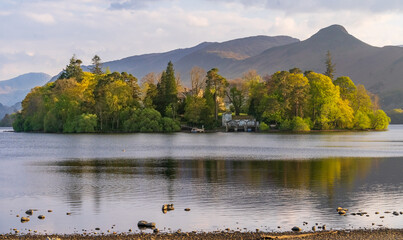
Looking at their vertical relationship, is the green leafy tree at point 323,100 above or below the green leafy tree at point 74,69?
below

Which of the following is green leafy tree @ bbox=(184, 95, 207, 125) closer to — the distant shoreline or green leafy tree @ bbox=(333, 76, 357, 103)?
green leafy tree @ bbox=(333, 76, 357, 103)

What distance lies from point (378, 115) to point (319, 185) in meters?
127

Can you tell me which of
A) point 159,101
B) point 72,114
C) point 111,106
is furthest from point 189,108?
point 72,114

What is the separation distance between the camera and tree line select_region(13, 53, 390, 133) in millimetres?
135250

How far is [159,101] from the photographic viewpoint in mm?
150000

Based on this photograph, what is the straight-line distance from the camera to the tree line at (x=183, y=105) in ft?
444

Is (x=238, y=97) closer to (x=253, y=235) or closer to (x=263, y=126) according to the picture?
(x=263, y=126)

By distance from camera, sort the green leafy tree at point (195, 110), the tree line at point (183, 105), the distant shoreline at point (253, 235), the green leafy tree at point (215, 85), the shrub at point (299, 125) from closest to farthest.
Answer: the distant shoreline at point (253, 235) → the shrub at point (299, 125) → the tree line at point (183, 105) → the green leafy tree at point (195, 110) → the green leafy tree at point (215, 85)

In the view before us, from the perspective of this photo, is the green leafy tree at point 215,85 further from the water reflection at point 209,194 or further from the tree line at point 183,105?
the water reflection at point 209,194

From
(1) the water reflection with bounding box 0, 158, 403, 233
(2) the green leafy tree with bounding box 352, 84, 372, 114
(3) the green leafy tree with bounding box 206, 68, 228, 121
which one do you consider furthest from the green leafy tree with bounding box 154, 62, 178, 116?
(1) the water reflection with bounding box 0, 158, 403, 233

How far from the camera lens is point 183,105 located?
15450cm

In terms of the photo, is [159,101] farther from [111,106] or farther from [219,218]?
[219,218]

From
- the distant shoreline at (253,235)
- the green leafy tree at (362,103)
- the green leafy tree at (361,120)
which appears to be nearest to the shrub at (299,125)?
the green leafy tree at (361,120)

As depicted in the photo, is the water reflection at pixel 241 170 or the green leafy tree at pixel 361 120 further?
the green leafy tree at pixel 361 120
